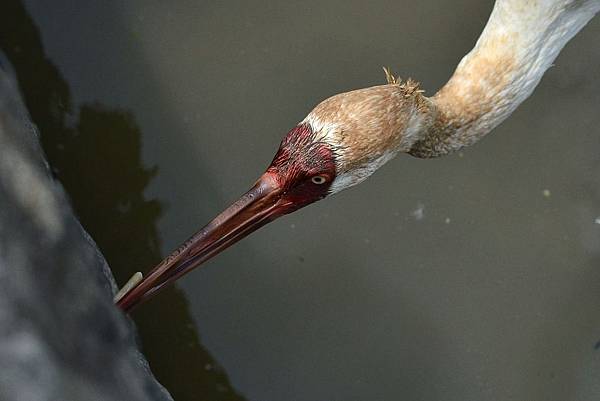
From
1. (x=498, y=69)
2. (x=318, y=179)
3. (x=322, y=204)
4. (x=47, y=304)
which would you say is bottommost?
(x=322, y=204)

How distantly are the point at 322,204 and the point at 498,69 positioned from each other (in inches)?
36.1

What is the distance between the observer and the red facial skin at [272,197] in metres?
2.49

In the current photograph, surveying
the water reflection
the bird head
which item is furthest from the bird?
the water reflection

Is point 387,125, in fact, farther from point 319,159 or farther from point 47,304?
point 47,304

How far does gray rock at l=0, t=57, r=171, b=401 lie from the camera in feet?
7.49

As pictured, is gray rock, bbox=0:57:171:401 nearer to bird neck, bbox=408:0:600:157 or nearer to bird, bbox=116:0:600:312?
bird, bbox=116:0:600:312

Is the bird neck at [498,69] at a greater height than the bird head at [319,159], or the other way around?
the bird head at [319,159]

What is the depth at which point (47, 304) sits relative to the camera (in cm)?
240

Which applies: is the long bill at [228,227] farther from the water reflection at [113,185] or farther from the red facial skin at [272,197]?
the water reflection at [113,185]

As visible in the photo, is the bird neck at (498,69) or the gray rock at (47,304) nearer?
the gray rock at (47,304)

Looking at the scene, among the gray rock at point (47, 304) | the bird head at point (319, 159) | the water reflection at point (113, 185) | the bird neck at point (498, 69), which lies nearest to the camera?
the gray rock at point (47, 304)

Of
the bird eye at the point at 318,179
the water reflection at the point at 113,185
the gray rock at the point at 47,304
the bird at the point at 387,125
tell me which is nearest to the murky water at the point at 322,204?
the water reflection at the point at 113,185

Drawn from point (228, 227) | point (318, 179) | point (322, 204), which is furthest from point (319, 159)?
point (322, 204)

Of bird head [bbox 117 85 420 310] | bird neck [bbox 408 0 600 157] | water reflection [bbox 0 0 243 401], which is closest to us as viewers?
bird head [bbox 117 85 420 310]
